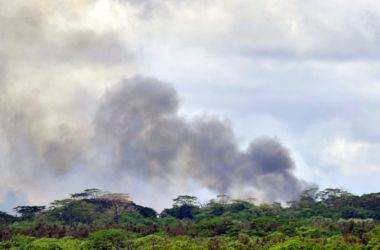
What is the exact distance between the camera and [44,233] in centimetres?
19300

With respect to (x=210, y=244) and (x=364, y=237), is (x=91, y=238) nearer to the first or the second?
(x=210, y=244)

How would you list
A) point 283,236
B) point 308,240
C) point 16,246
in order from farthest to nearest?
point 16,246
point 283,236
point 308,240

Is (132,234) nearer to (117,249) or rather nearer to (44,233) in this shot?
(117,249)

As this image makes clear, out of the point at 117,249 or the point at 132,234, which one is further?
the point at 132,234

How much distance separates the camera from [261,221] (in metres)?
182

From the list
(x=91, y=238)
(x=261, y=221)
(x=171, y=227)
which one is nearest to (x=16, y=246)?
(x=91, y=238)

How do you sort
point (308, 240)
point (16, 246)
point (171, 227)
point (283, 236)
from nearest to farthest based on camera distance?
point (308, 240), point (283, 236), point (16, 246), point (171, 227)

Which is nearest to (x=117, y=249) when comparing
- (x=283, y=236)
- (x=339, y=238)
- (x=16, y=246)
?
(x=16, y=246)

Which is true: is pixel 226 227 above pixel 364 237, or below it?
above

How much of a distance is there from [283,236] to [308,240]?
1649 centimetres

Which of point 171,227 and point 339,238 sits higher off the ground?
point 171,227

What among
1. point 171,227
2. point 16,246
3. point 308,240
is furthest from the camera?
point 171,227

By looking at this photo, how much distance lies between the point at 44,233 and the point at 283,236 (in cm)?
5838

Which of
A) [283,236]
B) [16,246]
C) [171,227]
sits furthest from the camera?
[171,227]
